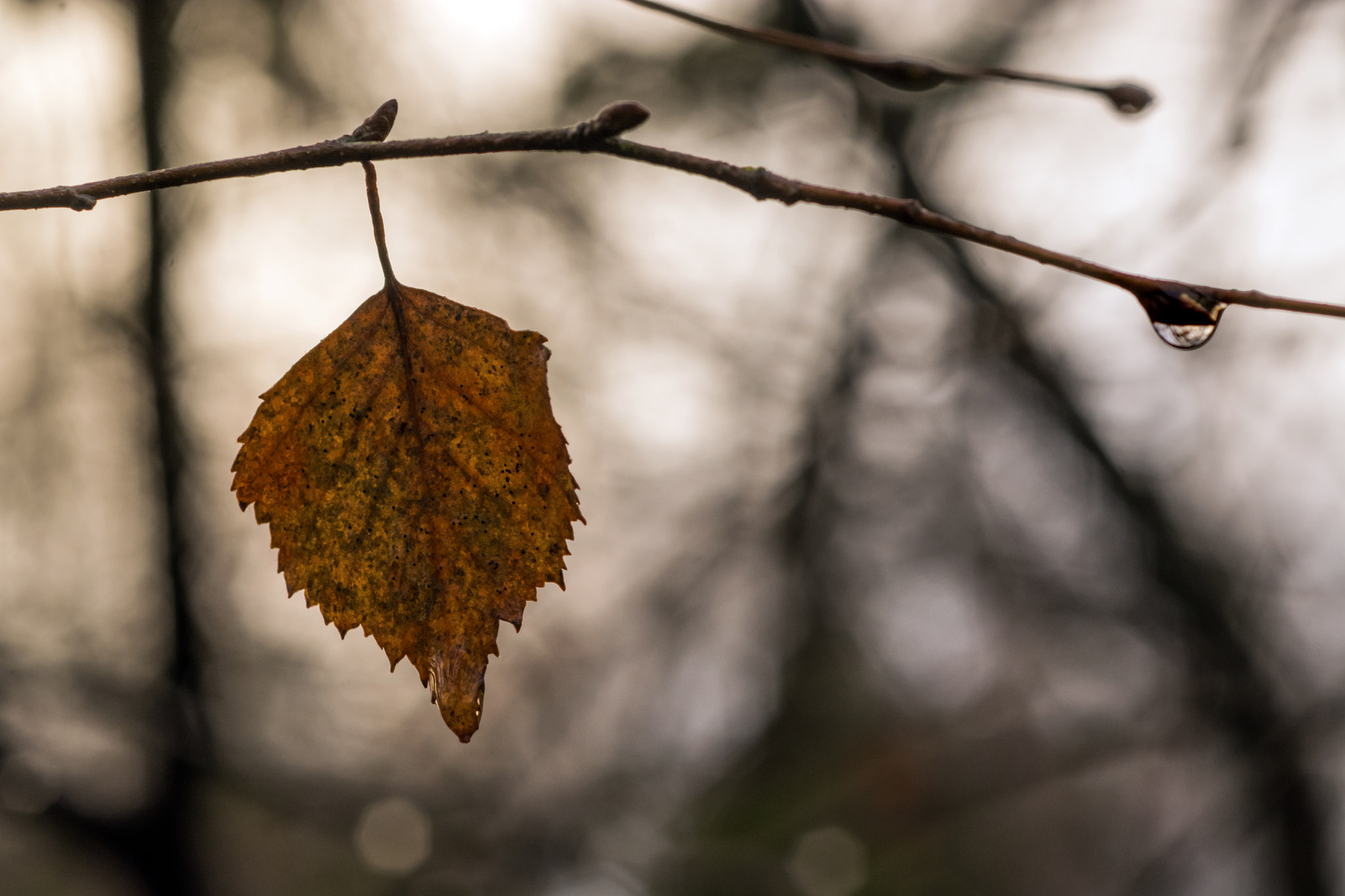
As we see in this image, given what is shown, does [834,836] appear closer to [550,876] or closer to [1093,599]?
[550,876]

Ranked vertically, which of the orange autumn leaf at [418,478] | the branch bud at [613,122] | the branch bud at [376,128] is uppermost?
the branch bud at [376,128]

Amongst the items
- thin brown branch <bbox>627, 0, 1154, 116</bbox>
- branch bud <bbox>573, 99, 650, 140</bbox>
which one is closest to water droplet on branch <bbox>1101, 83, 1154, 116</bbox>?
thin brown branch <bbox>627, 0, 1154, 116</bbox>

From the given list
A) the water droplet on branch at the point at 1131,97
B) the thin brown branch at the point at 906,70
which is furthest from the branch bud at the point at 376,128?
the water droplet on branch at the point at 1131,97

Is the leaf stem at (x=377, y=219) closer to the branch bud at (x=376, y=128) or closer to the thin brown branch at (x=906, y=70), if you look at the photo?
the branch bud at (x=376, y=128)

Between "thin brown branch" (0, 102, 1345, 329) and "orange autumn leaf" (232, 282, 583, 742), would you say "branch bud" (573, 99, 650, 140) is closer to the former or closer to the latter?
"thin brown branch" (0, 102, 1345, 329)

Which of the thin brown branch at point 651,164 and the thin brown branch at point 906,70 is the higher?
the thin brown branch at point 906,70

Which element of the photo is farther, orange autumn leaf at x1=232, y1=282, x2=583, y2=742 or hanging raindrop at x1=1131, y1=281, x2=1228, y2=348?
orange autumn leaf at x1=232, y1=282, x2=583, y2=742

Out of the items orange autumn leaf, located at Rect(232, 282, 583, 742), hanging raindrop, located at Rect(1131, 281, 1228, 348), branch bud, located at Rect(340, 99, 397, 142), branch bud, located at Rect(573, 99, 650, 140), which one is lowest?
orange autumn leaf, located at Rect(232, 282, 583, 742)
